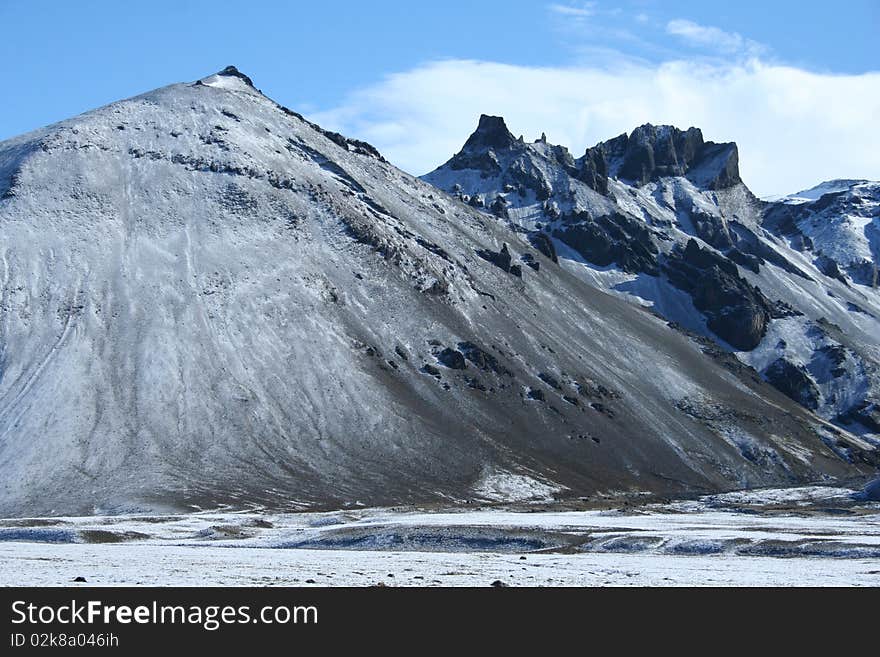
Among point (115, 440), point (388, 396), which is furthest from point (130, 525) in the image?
point (388, 396)

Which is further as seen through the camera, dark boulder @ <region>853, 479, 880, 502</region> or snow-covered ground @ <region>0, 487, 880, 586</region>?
dark boulder @ <region>853, 479, 880, 502</region>

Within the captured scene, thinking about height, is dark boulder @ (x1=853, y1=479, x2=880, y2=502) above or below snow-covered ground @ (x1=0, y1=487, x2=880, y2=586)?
below

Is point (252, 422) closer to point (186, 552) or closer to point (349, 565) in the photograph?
point (186, 552)

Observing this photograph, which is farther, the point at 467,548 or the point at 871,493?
the point at 871,493

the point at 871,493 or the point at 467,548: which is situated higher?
the point at 467,548

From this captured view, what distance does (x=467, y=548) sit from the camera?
90.0 m

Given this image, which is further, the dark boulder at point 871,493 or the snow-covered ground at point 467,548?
the dark boulder at point 871,493

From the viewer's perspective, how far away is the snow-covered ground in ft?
185

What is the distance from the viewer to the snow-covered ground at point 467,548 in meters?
56.3

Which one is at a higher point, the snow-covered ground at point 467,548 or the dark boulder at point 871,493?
the snow-covered ground at point 467,548

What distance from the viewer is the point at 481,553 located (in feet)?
276
